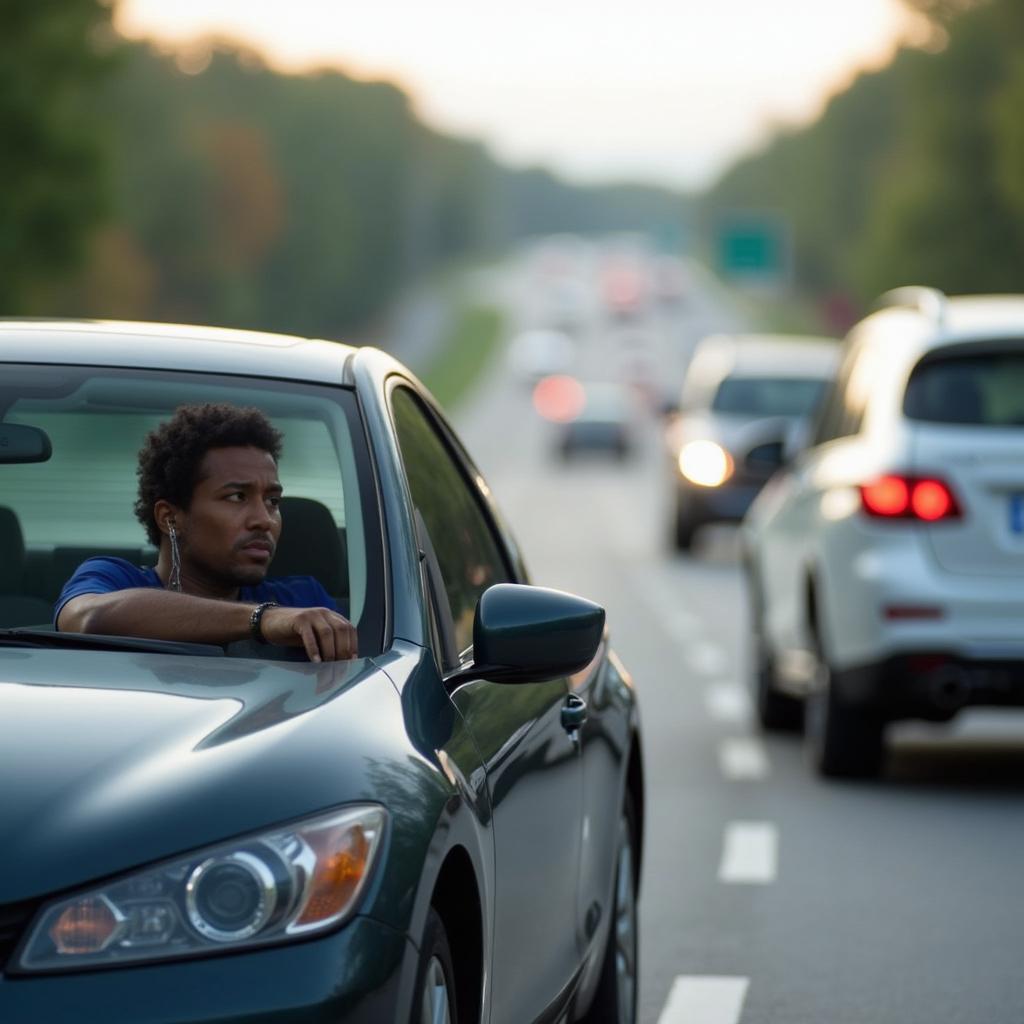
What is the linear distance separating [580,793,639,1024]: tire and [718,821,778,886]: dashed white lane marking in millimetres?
2685

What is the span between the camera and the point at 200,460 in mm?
4812

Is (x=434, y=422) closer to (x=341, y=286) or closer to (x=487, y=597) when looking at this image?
(x=487, y=597)

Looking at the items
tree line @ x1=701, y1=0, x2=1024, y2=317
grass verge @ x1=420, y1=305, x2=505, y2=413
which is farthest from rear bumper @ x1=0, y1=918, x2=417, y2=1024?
grass verge @ x1=420, y1=305, x2=505, y2=413

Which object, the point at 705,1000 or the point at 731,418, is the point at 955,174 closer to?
the point at 731,418

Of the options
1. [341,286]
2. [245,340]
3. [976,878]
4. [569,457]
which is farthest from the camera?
[341,286]

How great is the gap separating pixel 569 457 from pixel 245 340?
66646 mm

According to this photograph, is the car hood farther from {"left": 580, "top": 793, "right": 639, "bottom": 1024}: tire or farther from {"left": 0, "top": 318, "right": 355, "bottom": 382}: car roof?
{"left": 580, "top": 793, "right": 639, "bottom": 1024}: tire

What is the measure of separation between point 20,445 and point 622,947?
1.78m

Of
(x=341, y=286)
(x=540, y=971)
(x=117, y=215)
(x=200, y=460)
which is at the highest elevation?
(x=200, y=460)

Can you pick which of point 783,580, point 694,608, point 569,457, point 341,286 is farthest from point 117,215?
point 341,286

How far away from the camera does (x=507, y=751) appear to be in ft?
15.0

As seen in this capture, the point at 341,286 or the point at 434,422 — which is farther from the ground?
the point at 434,422

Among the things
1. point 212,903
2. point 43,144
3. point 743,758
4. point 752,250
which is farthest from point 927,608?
point 752,250

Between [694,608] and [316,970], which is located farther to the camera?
[694,608]
